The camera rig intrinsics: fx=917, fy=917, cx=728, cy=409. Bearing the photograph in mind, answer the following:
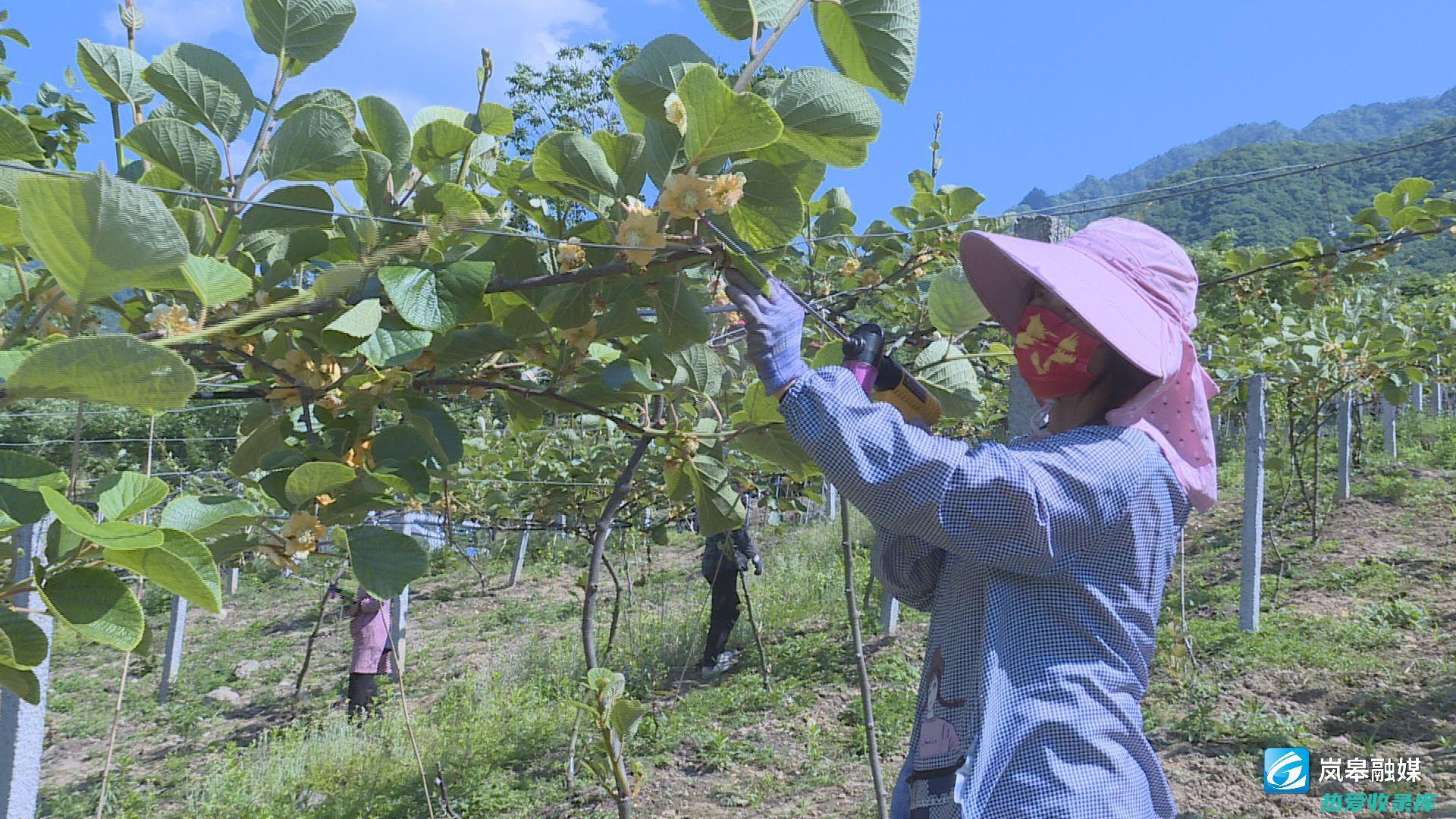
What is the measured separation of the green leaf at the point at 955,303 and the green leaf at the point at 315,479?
2.67ft

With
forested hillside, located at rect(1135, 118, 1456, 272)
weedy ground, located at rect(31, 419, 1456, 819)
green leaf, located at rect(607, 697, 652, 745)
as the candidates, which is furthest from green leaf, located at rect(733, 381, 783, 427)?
forested hillside, located at rect(1135, 118, 1456, 272)

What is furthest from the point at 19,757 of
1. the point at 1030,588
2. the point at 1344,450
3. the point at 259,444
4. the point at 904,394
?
the point at 1344,450

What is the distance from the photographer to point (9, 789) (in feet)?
8.27

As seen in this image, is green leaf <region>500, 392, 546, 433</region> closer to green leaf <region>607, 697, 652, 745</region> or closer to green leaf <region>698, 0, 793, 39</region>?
green leaf <region>698, 0, 793, 39</region>

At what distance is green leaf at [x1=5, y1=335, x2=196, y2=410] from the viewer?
19.7 inches

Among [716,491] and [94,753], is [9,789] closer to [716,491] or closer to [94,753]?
[716,491]

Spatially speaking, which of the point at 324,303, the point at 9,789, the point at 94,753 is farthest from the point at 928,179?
the point at 94,753

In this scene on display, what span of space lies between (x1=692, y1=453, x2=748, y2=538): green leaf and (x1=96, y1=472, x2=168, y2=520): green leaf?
0.75 metres

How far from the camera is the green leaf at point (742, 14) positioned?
0.89 meters

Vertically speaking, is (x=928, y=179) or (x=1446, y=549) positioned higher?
(x=928, y=179)

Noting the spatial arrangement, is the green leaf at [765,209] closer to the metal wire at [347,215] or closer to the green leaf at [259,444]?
the metal wire at [347,215]

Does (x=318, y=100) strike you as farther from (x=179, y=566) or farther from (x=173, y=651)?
(x=173, y=651)

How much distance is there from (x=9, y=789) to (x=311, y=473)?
2583mm

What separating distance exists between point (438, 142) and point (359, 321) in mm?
321
